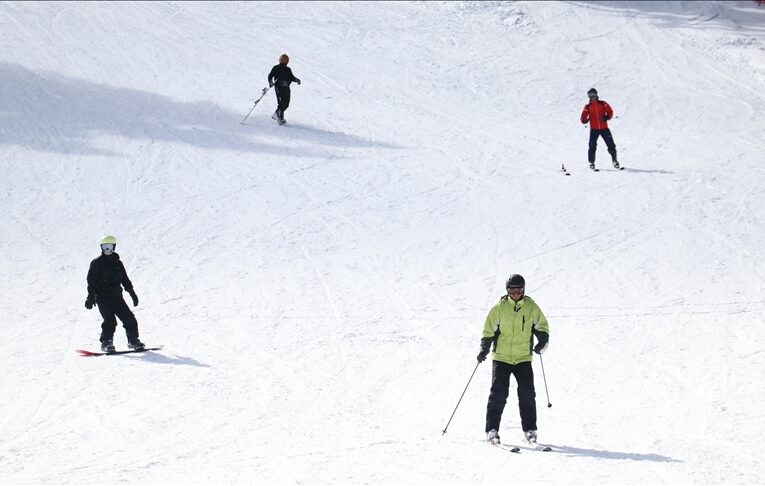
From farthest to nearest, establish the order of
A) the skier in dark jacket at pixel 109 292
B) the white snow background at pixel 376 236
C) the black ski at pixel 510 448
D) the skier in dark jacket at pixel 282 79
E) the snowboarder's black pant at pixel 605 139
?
the skier in dark jacket at pixel 282 79 < the snowboarder's black pant at pixel 605 139 < the skier in dark jacket at pixel 109 292 < the white snow background at pixel 376 236 < the black ski at pixel 510 448

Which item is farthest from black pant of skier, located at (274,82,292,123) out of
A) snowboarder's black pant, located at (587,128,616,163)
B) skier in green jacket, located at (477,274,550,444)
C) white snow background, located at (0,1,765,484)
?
skier in green jacket, located at (477,274,550,444)

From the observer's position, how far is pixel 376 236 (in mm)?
16406

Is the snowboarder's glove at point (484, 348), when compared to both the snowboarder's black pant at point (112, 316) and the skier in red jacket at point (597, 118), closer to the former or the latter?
the snowboarder's black pant at point (112, 316)

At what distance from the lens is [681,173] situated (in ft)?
62.5

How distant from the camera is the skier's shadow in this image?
8.30 metres

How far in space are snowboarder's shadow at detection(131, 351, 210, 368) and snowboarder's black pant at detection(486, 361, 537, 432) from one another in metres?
3.70

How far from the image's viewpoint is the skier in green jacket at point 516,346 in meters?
8.85

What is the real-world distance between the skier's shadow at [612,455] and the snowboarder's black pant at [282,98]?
1415cm

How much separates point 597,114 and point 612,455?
11.6 meters

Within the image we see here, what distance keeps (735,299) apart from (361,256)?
5.39m

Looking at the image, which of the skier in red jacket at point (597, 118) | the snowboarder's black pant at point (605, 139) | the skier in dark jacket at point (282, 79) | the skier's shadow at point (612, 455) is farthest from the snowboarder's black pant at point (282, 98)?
the skier's shadow at point (612, 455)

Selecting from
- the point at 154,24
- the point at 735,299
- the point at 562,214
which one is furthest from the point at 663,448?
the point at 154,24

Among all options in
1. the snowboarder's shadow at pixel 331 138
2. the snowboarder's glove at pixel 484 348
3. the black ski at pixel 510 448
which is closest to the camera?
the black ski at pixel 510 448

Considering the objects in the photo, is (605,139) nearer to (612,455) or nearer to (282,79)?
(282,79)
